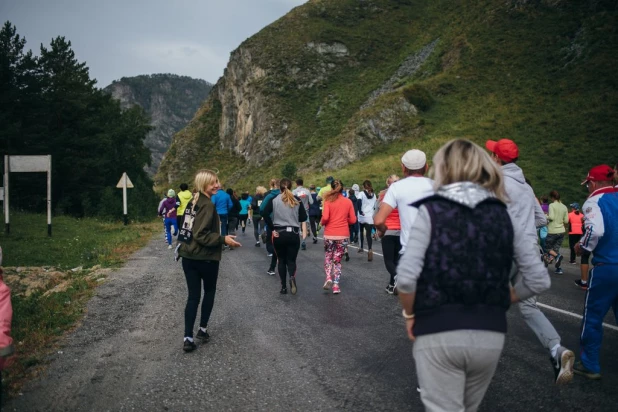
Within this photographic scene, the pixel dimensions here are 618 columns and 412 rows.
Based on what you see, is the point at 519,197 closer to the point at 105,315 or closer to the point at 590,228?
the point at 590,228

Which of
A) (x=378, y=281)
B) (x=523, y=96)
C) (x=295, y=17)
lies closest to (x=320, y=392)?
(x=378, y=281)

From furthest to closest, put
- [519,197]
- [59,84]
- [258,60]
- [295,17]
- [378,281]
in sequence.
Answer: [295,17] < [258,60] < [59,84] < [378,281] < [519,197]

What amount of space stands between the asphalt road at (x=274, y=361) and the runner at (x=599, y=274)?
0.24 m

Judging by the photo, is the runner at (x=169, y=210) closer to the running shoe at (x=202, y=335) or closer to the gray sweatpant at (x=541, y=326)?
the running shoe at (x=202, y=335)

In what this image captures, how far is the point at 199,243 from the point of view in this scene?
5738 millimetres

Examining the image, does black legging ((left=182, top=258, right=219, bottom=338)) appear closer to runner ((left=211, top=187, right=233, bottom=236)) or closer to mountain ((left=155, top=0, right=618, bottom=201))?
runner ((left=211, top=187, right=233, bottom=236))

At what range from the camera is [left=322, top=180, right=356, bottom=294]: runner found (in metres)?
9.45

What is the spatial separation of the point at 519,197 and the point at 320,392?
2452 mm

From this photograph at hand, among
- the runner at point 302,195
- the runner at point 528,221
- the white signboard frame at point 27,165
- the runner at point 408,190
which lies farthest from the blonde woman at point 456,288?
the white signboard frame at point 27,165

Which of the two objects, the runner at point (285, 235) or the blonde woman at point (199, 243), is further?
the runner at point (285, 235)

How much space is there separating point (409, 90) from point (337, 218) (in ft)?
164

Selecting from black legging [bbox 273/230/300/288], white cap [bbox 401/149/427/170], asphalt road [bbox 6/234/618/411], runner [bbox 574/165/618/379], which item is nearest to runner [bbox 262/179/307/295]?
black legging [bbox 273/230/300/288]

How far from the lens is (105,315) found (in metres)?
7.50

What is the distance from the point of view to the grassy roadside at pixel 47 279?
5.79m
